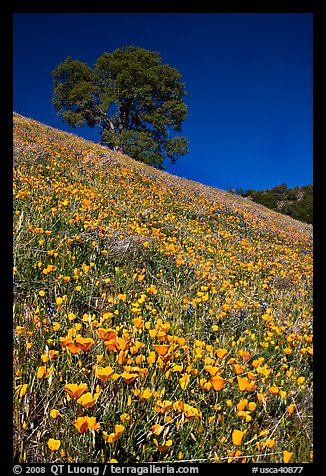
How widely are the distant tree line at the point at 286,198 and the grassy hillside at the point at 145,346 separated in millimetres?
38064

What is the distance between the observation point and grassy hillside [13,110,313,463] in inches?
69.0

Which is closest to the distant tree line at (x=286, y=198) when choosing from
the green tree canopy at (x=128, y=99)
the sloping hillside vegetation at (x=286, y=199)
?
the sloping hillside vegetation at (x=286, y=199)

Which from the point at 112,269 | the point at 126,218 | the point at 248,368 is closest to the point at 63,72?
the point at 126,218

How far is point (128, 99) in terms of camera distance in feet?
95.4

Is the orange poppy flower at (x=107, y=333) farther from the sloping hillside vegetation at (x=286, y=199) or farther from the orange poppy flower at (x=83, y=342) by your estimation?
the sloping hillside vegetation at (x=286, y=199)

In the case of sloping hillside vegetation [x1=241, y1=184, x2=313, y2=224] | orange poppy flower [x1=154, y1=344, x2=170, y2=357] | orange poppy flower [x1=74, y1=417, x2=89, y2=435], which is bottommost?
orange poppy flower [x1=74, y1=417, x2=89, y2=435]

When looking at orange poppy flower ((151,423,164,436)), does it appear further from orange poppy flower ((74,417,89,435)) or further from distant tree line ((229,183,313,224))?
distant tree line ((229,183,313,224))

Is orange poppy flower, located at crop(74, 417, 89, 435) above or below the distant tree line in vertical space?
below

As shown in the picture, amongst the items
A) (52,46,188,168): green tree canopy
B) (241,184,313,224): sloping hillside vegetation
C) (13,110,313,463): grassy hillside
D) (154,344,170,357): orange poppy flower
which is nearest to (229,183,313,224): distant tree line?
(241,184,313,224): sloping hillside vegetation

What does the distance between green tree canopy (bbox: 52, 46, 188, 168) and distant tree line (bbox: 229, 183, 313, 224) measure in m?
15.6

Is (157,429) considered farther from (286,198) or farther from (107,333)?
(286,198)

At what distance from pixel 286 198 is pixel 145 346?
1940 inches
